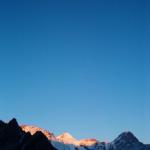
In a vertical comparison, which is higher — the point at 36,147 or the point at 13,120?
the point at 13,120

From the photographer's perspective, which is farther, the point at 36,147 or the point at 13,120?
the point at 13,120

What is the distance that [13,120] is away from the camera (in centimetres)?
18975

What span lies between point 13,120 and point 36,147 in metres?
47.7

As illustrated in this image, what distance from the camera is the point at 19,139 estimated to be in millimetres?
174250

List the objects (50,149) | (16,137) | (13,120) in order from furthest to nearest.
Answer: (13,120) → (16,137) → (50,149)

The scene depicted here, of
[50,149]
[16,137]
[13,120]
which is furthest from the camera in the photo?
[13,120]

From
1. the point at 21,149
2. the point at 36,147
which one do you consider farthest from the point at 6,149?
the point at 36,147

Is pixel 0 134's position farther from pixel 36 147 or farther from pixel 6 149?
pixel 36 147

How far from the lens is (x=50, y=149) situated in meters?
143

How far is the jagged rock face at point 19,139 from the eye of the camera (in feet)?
475

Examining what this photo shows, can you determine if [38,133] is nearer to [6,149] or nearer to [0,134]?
[6,149]

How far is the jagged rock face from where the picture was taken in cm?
14488

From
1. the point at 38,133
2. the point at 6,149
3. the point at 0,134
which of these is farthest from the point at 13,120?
the point at 38,133

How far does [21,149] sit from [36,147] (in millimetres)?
10037
